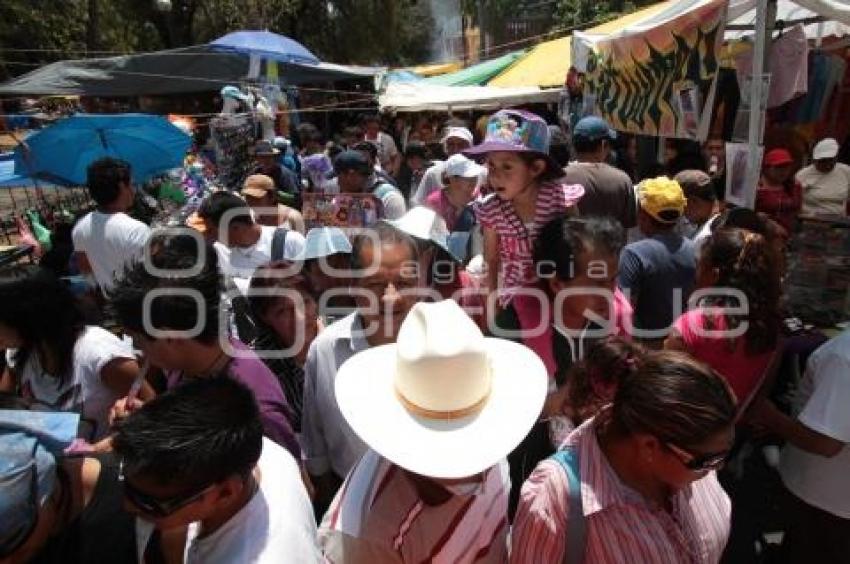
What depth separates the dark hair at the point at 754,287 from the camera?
84.7 inches

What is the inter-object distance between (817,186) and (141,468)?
5803 mm

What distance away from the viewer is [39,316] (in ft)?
7.07

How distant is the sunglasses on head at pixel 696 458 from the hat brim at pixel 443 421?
297 mm

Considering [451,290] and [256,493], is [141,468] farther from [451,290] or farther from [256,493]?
[451,290]

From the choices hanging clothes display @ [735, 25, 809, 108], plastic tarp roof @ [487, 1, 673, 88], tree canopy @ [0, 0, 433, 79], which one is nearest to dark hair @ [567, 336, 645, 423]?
hanging clothes display @ [735, 25, 809, 108]

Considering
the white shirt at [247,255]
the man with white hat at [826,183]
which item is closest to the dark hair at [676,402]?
the white shirt at [247,255]

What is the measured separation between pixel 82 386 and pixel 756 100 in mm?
3448

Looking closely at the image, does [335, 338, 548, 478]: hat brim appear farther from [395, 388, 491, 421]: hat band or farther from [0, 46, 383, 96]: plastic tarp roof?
[0, 46, 383, 96]: plastic tarp roof

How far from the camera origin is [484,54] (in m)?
31.8

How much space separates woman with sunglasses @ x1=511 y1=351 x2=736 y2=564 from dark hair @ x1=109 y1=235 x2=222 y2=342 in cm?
114

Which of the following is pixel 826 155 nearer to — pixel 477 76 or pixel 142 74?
pixel 142 74

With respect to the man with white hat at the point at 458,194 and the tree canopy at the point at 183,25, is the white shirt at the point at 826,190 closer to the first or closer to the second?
the man with white hat at the point at 458,194

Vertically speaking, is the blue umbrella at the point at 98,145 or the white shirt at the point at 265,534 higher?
the blue umbrella at the point at 98,145

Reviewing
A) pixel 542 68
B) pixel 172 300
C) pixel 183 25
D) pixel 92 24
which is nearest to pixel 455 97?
pixel 542 68
